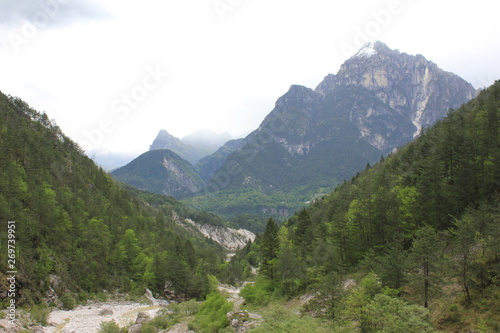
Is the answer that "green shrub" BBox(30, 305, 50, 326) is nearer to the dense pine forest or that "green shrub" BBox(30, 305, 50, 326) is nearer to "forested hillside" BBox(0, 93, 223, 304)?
"forested hillside" BBox(0, 93, 223, 304)

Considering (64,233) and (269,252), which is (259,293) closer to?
(269,252)

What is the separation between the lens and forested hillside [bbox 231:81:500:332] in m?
19.6

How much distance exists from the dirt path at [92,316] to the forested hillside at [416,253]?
782 inches

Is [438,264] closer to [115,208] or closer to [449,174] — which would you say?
[449,174]

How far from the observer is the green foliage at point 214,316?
28487mm

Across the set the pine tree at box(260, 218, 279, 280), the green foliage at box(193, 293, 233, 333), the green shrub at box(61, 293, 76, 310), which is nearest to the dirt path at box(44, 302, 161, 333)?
the green shrub at box(61, 293, 76, 310)

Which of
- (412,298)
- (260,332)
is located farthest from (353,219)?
(260,332)

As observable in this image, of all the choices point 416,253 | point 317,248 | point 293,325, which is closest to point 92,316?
point 317,248

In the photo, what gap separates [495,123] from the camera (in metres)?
42.4

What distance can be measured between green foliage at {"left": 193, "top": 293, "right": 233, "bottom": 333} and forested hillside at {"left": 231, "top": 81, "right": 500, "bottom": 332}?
8.23m

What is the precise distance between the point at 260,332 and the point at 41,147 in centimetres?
7785

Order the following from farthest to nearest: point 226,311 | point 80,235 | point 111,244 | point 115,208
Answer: point 115,208
point 111,244
point 80,235
point 226,311

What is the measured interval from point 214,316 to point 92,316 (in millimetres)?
24597

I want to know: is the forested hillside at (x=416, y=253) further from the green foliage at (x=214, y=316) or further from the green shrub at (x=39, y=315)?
the green shrub at (x=39, y=315)
